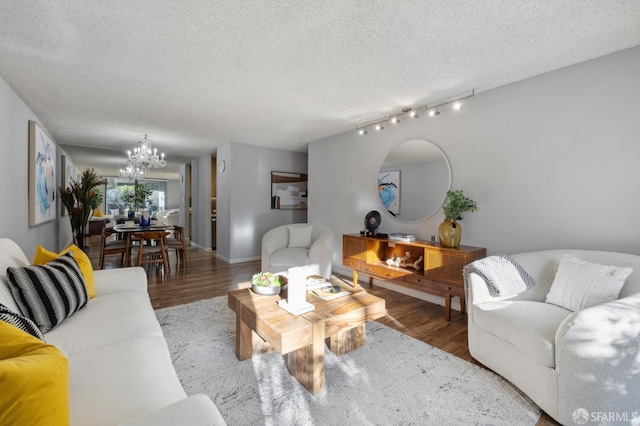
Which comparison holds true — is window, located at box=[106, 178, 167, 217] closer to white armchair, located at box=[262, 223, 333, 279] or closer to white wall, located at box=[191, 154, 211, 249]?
white wall, located at box=[191, 154, 211, 249]

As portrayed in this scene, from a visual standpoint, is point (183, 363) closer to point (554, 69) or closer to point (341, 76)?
point (341, 76)

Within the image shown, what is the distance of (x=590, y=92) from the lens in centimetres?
228

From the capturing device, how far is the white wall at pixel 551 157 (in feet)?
6.99

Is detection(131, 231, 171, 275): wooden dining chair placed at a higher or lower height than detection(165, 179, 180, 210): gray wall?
lower

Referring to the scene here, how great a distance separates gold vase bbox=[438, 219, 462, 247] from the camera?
2.82 m

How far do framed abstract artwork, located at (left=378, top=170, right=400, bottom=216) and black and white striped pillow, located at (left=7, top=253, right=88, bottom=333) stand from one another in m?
3.25

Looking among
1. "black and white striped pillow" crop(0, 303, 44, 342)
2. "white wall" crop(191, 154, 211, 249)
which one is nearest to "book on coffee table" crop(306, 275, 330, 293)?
"black and white striped pillow" crop(0, 303, 44, 342)

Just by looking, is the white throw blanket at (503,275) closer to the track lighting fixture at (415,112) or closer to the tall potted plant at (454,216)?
the tall potted plant at (454,216)

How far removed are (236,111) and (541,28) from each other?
302cm

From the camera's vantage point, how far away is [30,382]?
703 mm

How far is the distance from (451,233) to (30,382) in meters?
2.97

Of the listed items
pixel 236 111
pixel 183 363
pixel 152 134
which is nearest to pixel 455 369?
pixel 183 363

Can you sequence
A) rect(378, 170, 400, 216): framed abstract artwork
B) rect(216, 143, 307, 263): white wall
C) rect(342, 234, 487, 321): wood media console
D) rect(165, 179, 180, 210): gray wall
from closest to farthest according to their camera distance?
rect(342, 234, 487, 321): wood media console → rect(378, 170, 400, 216): framed abstract artwork → rect(216, 143, 307, 263): white wall → rect(165, 179, 180, 210): gray wall

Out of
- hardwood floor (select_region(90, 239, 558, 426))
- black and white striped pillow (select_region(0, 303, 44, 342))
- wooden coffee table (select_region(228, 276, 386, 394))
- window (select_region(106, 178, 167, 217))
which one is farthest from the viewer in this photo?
window (select_region(106, 178, 167, 217))
